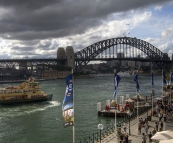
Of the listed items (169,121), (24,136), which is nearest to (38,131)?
(24,136)

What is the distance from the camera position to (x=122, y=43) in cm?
18925

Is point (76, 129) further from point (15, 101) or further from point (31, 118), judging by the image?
point (15, 101)

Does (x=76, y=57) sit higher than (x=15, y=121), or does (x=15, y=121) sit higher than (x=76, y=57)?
(x=76, y=57)

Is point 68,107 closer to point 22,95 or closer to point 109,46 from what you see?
point 22,95

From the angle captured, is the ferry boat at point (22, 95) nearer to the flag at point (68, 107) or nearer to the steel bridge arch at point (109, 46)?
the flag at point (68, 107)

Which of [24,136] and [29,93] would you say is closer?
[24,136]

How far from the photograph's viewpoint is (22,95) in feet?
154

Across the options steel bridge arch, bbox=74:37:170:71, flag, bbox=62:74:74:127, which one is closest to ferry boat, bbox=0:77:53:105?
flag, bbox=62:74:74:127

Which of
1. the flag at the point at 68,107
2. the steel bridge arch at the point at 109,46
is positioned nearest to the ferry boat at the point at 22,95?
the flag at the point at 68,107

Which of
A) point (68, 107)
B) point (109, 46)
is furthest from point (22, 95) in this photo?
point (109, 46)

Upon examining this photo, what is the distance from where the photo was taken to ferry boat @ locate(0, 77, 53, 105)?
45562 millimetres

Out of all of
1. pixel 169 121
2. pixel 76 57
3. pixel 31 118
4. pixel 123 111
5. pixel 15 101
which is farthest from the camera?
pixel 76 57

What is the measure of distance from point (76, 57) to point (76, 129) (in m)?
159

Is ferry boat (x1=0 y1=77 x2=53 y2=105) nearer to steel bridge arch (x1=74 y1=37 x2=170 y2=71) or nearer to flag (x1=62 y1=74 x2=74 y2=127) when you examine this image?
flag (x1=62 y1=74 x2=74 y2=127)
